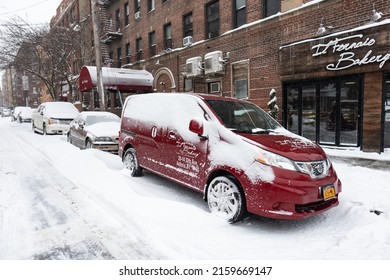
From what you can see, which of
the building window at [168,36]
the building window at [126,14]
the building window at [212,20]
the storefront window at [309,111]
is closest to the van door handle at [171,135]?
the storefront window at [309,111]

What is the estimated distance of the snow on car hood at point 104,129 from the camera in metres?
9.52

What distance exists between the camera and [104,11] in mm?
24547

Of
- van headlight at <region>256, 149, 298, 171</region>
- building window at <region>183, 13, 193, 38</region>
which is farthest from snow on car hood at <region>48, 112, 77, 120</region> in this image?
van headlight at <region>256, 149, 298, 171</region>

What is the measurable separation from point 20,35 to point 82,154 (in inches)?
679

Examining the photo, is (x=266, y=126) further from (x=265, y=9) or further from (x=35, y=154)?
(x=265, y=9)

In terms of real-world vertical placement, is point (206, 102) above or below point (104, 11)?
below

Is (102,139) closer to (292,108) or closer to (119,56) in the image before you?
(292,108)

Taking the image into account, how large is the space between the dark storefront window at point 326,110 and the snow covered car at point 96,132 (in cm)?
679

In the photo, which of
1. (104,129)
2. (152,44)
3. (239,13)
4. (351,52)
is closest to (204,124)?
(104,129)

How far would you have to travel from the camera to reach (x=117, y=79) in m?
17.7

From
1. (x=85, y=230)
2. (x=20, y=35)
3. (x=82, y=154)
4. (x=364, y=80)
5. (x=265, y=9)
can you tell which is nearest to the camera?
(x=85, y=230)

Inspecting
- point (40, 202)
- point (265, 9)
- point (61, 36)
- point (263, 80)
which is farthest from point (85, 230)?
point (61, 36)

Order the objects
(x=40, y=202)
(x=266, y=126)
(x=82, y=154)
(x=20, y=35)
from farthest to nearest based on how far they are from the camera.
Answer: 1. (x=20, y=35)
2. (x=82, y=154)
3. (x=266, y=126)
4. (x=40, y=202)

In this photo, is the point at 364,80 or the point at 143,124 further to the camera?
the point at 364,80
